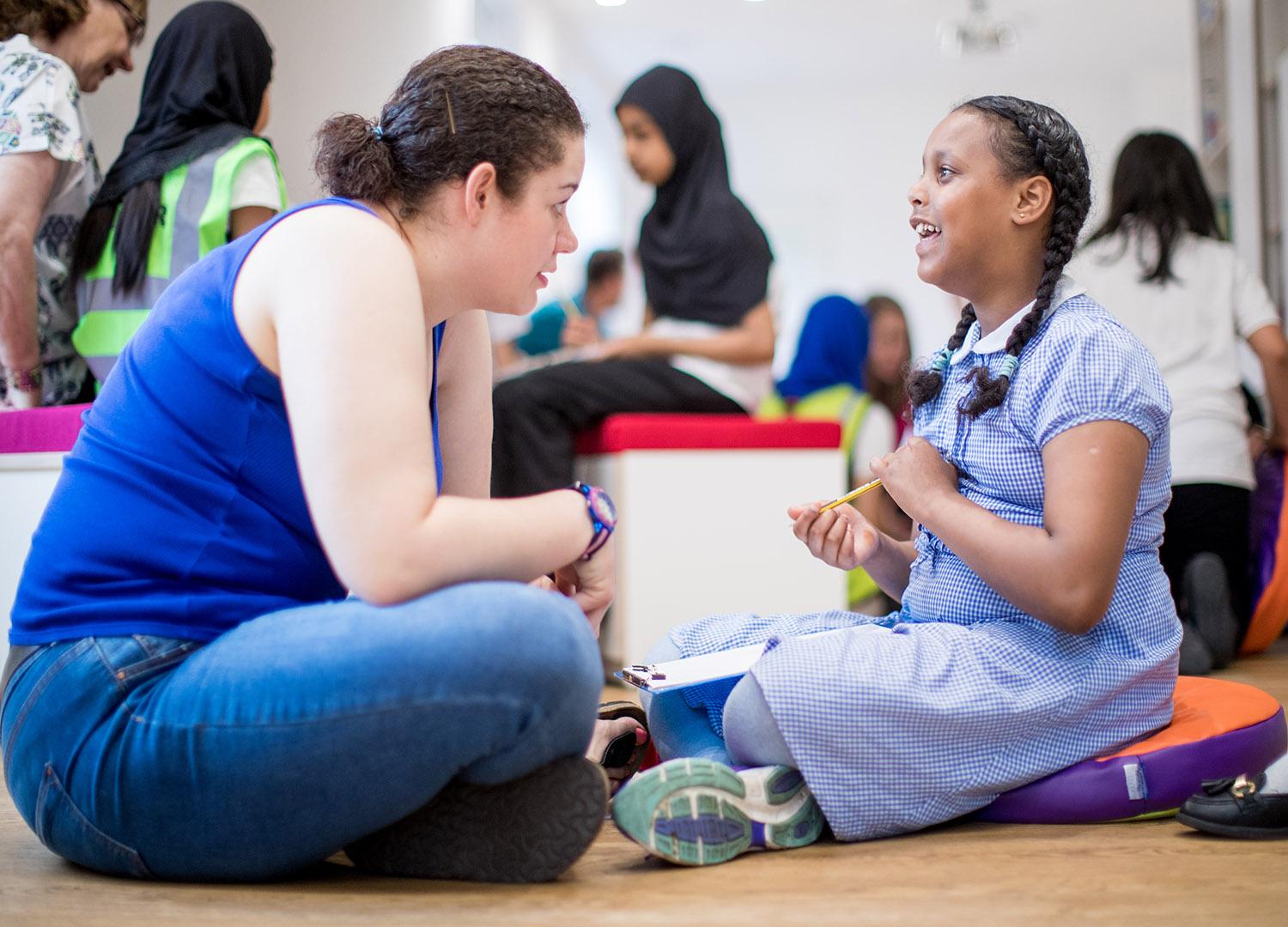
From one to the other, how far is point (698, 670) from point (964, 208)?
562mm

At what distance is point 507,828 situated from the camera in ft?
3.39

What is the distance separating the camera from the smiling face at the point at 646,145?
3.10 metres

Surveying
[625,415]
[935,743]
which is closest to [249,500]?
[935,743]

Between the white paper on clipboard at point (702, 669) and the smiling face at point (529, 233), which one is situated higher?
the smiling face at point (529, 233)

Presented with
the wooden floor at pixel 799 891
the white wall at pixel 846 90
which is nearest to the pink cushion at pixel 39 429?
the wooden floor at pixel 799 891

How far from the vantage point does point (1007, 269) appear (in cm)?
136

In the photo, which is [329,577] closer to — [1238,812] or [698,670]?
[698,670]

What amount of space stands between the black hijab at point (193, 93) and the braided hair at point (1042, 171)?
129cm

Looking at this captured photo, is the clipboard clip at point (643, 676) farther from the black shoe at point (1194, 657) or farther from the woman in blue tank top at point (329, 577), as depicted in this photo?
the black shoe at point (1194, 657)

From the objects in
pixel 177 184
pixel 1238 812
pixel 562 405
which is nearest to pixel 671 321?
pixel 562 405

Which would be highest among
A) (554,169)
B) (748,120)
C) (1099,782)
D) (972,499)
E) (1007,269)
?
(748,120)

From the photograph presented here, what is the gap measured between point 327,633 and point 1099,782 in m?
0.77

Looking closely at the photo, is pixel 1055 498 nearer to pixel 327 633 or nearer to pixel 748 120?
pixel 327 633

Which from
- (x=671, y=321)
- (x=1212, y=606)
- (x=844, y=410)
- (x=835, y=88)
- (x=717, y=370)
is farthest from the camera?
(x=835, y=88)
